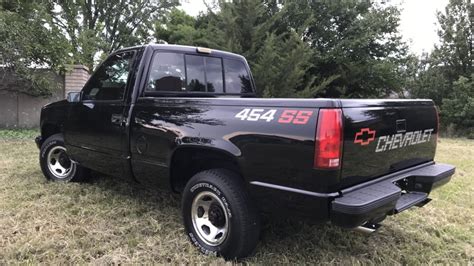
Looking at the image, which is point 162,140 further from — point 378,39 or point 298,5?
point 378,39

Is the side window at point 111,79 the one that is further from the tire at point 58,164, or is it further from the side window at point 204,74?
the tire at point 58,164

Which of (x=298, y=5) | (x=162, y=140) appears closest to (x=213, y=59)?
(x=162, y=140)

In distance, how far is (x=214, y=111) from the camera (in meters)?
3.03

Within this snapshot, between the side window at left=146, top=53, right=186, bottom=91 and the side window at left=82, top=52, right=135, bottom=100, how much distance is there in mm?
309

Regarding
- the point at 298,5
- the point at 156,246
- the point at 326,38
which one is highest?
the point at 298,5

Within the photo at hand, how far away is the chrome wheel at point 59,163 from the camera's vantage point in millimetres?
5082

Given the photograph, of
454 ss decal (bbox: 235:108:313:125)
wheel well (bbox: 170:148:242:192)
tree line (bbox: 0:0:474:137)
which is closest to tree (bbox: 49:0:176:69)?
tree line (bbox: 0:0:474:137)

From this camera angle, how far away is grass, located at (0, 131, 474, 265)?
309 centimetres

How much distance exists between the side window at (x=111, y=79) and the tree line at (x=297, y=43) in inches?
272

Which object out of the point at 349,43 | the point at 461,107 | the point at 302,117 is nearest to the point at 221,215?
the point at 302,117

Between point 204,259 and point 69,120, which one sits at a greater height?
point 69,120

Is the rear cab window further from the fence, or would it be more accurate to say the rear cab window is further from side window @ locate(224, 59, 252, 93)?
the fence

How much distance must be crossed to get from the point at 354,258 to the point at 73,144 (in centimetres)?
345

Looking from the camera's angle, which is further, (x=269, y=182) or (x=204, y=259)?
(x=204, y=259)
